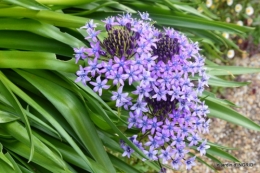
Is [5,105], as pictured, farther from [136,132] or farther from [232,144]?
[232,144]

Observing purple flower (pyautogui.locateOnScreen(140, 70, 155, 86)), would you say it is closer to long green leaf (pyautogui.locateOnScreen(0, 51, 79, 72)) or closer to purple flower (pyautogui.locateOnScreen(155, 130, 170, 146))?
purple flower (pyautogui.locateOnScreen(155, 130, 170, 146))

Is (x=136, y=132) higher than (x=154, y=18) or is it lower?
lower

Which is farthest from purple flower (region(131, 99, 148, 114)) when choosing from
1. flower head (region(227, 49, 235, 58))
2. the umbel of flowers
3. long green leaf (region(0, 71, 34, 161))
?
flower head (region(227, 49, 235, 58))

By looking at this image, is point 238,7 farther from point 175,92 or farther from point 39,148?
point 39,148

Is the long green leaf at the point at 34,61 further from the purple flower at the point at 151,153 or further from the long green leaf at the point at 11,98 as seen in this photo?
the purple flower at the point at 151,153

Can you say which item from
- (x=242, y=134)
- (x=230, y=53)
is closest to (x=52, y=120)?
(x=242, y=134)

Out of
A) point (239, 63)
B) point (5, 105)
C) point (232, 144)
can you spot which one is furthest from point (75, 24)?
point (239, 63)
